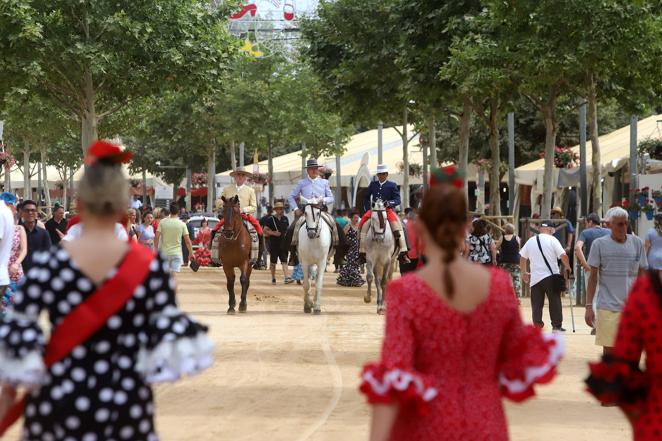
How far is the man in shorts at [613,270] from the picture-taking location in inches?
550

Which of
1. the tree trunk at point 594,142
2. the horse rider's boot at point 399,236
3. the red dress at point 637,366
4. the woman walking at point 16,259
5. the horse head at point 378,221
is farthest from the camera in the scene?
the tree trunk at point 594,142

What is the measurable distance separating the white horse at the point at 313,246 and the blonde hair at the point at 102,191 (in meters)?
19.2

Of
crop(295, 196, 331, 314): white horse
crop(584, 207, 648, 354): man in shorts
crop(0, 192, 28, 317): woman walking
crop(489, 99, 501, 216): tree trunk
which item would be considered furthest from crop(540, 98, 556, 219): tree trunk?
crop(584, 207, 648, 354): man in shorts

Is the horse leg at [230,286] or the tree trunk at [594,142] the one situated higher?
the tree trunk at [594,142]

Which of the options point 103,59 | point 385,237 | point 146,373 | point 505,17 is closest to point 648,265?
point 146,373

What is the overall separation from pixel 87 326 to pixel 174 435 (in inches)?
238

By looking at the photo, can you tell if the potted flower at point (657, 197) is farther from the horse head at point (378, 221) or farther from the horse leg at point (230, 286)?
the horse leg at point (230, 286)

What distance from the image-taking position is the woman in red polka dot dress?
5707mm

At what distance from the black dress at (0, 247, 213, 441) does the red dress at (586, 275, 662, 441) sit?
1690mm

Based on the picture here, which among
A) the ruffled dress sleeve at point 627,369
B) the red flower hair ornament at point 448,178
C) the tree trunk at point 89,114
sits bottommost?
the ruffled dress sleeve at point 627,369

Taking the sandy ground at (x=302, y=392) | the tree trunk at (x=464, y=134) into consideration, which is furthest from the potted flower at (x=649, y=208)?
the tree trunk at (x=464, y=134)

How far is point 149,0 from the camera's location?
32375 millimetres

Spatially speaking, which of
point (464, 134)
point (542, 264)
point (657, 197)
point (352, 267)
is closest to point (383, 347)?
point (542, 264)

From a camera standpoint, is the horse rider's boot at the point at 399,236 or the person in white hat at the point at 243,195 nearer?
the person in white hat at the point at 243,195
